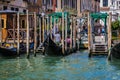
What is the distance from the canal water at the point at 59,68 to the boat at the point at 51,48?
1.34 ft

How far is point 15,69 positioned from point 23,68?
476mm

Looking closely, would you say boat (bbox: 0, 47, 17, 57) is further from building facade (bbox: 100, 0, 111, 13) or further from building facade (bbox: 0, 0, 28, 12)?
building facade (bbox: 100, 0, 111, 13)

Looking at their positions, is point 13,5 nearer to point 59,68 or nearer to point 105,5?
point 59,68

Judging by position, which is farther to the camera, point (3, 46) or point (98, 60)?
point (3, 46)

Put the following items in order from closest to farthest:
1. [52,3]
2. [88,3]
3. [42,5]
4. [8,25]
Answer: [8,25] → [42,5] → [52,3] → [88,3]

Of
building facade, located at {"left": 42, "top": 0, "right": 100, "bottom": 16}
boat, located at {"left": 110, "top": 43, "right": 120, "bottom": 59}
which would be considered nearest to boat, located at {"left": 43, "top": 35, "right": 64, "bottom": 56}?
boat, located at {"left": 110, "top": 43, "right": 120, "bottom": 59}

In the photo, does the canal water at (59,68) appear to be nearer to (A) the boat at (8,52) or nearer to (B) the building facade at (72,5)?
(A) the boat at (8,52)

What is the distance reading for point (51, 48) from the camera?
23844 mm

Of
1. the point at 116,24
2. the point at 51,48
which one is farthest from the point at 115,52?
the point at 116,24

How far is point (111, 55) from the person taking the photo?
72.3 ft

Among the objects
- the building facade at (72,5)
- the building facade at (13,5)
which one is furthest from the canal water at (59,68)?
the building facade at (72,5)

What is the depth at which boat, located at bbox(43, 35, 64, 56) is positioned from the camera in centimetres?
2352

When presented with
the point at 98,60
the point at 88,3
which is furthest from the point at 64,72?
the point at 88,3

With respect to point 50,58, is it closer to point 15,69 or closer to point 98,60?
point 98,60
